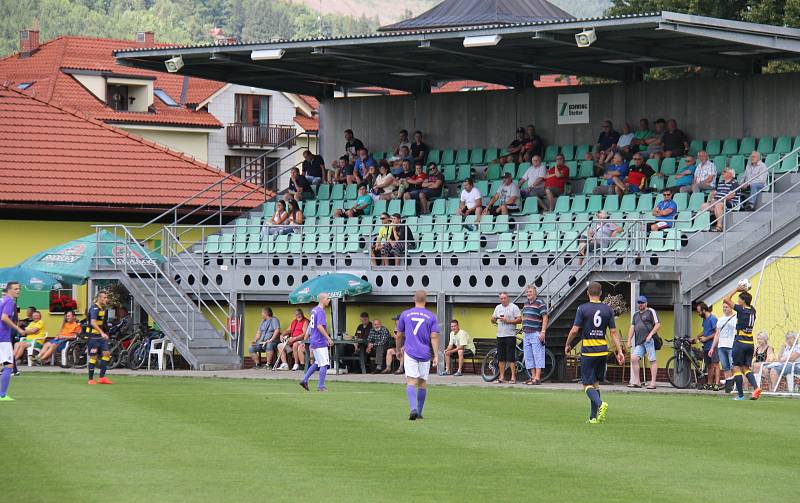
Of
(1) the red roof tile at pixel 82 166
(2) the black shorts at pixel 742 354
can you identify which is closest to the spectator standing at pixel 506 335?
(2) the black shorts at pixel 742 354

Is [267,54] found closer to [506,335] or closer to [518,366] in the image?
[506,335]

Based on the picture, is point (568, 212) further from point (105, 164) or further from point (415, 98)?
point (105, 164)

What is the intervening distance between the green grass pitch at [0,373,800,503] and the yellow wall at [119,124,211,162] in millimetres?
48571


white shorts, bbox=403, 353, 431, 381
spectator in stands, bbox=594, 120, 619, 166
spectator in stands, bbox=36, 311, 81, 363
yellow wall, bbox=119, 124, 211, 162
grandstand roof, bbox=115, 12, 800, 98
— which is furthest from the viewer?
yellow wall, bbox=119, 124, 211, 162

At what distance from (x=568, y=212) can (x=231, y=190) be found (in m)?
13.7

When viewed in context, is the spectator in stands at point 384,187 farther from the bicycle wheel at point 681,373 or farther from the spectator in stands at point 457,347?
the bicycle wheel at point 681,373

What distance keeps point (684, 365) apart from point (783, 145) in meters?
7.04

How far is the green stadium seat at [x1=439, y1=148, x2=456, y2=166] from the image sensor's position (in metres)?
39.0

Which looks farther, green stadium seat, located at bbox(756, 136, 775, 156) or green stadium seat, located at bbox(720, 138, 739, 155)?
green stadium seat, located at bbox(720, 138, 739, 155)

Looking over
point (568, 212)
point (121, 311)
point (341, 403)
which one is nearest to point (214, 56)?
point (121, 311)

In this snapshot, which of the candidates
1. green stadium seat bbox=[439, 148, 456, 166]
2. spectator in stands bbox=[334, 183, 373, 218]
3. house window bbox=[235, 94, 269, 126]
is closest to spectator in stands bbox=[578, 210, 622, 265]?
spectator in stands bbox=[334, 183, 373, 218]

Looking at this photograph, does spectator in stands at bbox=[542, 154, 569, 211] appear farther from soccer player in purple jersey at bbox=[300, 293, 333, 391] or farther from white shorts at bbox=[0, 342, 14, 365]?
white shorts at bbox=[0, 342, 14, 365]

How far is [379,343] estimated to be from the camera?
32.5 m

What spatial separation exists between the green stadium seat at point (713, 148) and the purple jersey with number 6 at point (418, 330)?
15832mm
